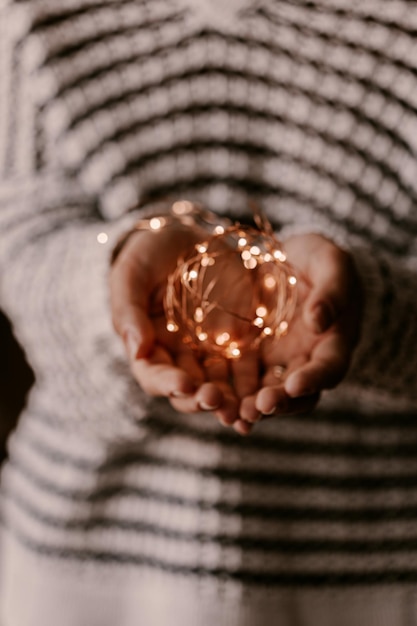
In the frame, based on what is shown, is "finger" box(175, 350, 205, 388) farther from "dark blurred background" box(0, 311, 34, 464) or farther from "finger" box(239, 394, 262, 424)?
"dark blurred background" box(0, 311, 34, 464)

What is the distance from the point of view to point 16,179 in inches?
24.1

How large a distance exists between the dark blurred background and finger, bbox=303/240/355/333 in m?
0.57

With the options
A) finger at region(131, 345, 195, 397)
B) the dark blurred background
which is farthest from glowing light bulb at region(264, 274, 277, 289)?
the dark blurred background

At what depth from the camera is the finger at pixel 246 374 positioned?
1.55ft

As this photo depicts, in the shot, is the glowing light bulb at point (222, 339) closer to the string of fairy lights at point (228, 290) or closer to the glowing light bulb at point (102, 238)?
the string of fairy lights at point (228, 290)

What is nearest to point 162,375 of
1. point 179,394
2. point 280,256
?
point 179,394

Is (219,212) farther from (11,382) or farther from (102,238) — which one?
(11,382)

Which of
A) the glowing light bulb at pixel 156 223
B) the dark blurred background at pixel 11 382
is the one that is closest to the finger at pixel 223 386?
the glowing light bulb at pixel 156 223

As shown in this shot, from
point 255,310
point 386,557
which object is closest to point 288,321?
point 255,310

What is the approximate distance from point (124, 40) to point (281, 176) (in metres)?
0.18

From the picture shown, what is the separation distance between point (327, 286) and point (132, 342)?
140 mm

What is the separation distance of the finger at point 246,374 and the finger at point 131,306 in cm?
7

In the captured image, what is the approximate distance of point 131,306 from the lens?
0.47m

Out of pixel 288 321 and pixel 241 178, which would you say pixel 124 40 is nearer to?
pixel 241 178
